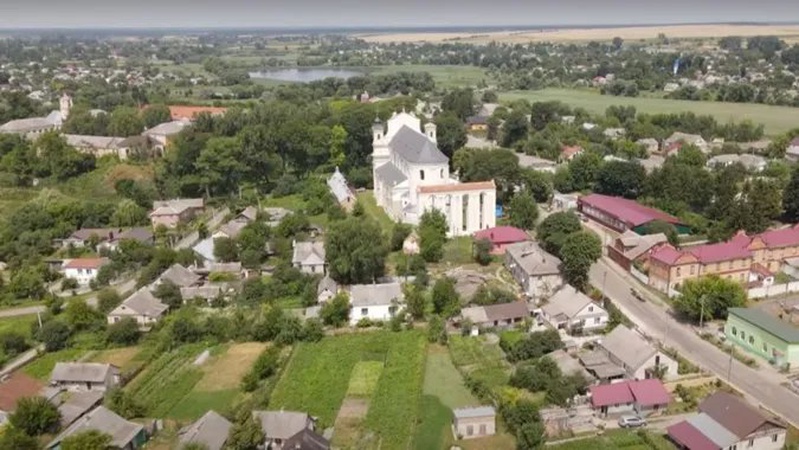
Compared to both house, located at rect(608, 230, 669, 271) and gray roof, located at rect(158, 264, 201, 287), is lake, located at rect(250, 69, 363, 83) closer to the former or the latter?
gray roof, located at rect(158, 264, 201, 287)

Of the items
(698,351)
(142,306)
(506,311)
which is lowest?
(698,351)

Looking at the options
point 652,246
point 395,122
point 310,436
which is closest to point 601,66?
point 395,122

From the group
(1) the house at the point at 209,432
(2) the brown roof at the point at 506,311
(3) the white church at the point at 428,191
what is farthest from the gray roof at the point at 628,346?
(3) the white church at the point at 428,191

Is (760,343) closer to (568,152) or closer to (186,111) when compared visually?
(568,152)

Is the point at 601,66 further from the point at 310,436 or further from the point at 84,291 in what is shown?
the point at 310,436

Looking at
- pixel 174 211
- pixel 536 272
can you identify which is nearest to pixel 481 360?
pixel 536 272

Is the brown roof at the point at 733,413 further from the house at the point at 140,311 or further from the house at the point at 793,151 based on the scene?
the house at the point at 793,151

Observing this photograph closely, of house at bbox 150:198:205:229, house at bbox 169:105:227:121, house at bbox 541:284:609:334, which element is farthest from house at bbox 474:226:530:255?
house at bbox 169:105:227:121
